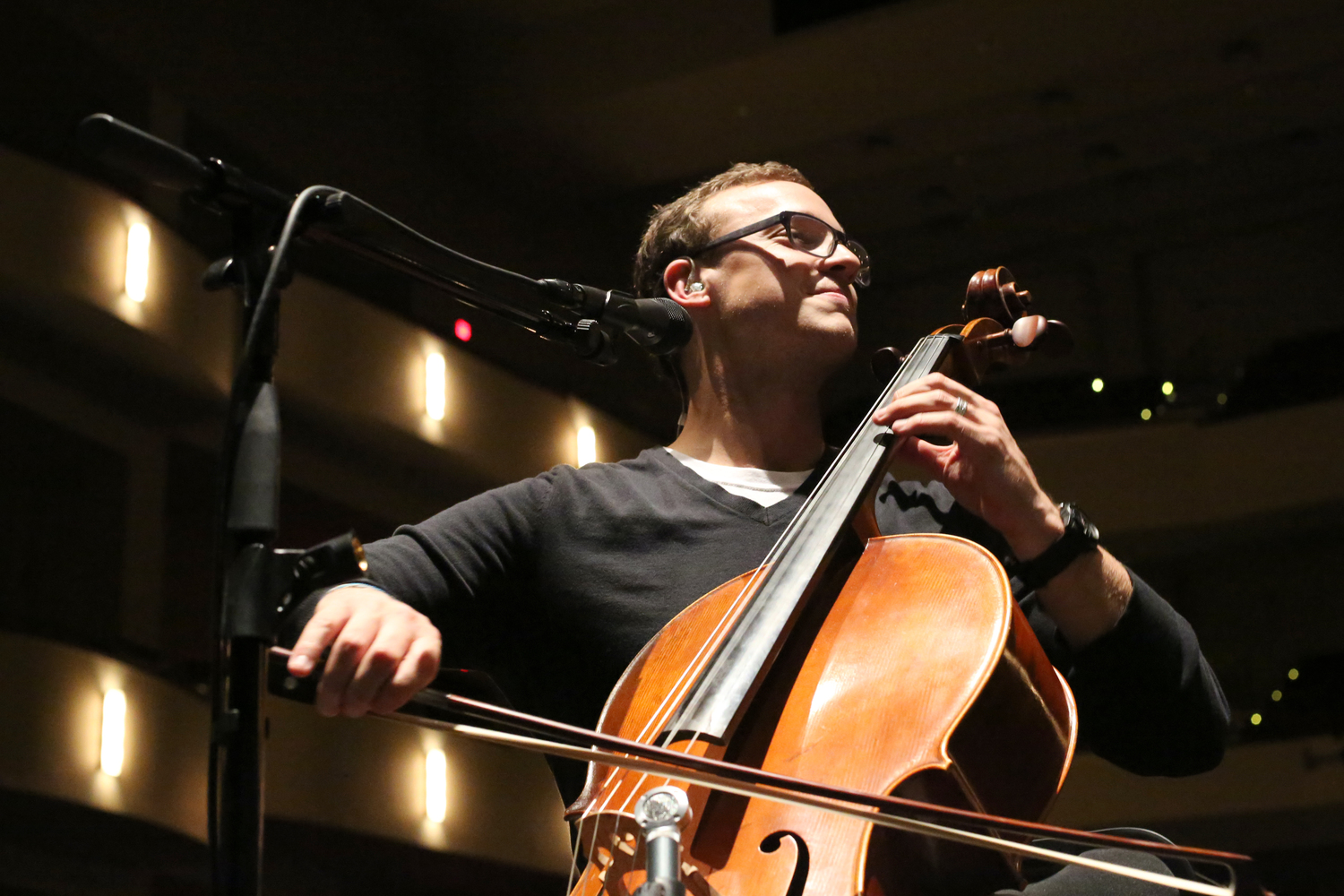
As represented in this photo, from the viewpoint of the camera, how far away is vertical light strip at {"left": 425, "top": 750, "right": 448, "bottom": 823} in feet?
16.7

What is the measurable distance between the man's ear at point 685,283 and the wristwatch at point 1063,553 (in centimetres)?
76

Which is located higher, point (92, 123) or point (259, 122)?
point (259, 122)

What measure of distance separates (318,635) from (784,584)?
0.47 metres

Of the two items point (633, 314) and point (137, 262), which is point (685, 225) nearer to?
point (633, 314)

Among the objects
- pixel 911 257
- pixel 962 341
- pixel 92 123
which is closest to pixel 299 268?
pixel 911 257

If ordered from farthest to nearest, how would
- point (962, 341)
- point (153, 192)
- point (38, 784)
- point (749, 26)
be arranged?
1. point (749, 26)
2. point (153, 192)
3. point (38, 784)
4. point (962, 341)

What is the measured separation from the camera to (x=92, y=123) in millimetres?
1036

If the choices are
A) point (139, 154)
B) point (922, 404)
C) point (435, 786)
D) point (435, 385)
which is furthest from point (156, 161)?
point (435, 385)

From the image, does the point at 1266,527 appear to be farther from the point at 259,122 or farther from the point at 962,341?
the point at 962,341

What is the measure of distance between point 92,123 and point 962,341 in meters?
1.09

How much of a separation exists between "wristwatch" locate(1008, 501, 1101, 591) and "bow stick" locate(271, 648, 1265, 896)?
1.51ft

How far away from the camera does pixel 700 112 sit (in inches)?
232

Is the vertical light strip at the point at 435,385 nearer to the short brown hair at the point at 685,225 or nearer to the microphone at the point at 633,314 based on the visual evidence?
the short brown hair at the point at 685,225

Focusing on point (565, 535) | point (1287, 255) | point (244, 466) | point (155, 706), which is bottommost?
point (244, 466)
